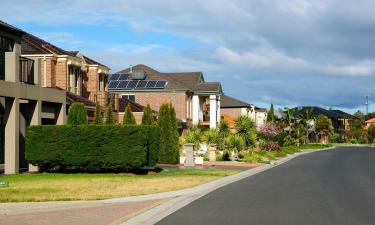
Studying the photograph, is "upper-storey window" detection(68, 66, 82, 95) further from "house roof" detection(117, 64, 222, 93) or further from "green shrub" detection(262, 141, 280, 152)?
"green shrub" detection(262, 141, 280, 152)

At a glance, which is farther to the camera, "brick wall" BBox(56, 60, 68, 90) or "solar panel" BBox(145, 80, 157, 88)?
"solar panel" BBox(145, 80, 157, 88)

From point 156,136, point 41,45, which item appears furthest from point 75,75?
point 156,136

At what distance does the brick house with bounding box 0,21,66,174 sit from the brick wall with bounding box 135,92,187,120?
28754mm

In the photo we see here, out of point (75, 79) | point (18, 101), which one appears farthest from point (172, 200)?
point (75, 79)

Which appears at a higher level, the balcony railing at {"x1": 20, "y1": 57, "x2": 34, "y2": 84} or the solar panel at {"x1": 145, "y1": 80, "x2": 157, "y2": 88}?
the solar panel at {"x1": 145, "y1": 80, "x2": 157, "y2": 88}

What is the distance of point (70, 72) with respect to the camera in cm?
3841

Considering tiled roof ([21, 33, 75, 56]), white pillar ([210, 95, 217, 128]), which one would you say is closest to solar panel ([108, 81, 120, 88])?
white pillar ([210, 95, 217, 128])

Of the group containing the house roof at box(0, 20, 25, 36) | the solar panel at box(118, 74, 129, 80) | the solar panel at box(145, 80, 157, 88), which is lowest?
the house roof at box(0, 20, 25, 36)

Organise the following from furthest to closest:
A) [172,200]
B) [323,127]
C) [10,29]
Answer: [323,127]
[10,29]
[172,200]

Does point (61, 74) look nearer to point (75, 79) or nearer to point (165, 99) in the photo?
point (75, 79)

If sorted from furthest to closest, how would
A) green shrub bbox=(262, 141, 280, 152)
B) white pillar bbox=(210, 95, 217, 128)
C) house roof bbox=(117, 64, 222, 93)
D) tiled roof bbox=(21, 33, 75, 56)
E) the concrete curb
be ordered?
white pillar bbox=(210, 95, 217, 128) < house roof bbox=(117, 64, 222, 93) < green shrub bbox=(262, 141, 280, 152) < tiled roof bbox=(21, 33, 75, 56) < the concrete curb

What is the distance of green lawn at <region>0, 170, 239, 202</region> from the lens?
1625 centimetres

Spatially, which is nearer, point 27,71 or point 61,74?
point 27,71

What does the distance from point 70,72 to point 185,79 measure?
1159 inches
